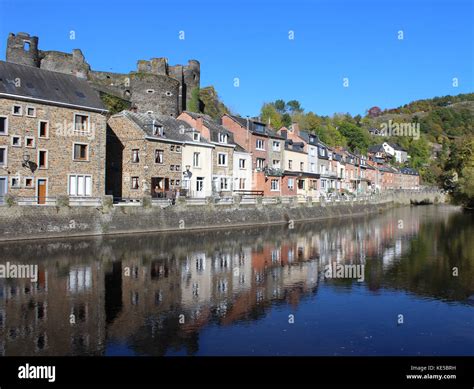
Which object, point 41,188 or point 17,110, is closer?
point 17,110

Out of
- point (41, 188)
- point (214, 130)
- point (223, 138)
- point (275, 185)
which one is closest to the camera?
point (41, 188)

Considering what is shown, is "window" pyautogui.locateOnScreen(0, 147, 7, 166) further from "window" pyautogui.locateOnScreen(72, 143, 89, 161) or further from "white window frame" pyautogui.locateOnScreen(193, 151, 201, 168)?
"white window frame" pyautogui.locateOnScreen(193, 151, 201, 168)

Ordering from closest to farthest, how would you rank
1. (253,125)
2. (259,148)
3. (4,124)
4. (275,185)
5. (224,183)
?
(4,124) → (224,183) → (253,125) → (259,148) → (275,185)

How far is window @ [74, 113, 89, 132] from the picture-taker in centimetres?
4025

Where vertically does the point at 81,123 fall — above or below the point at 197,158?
above

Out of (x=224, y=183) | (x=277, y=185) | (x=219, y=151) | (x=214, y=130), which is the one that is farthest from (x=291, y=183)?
(x=214, y=130)

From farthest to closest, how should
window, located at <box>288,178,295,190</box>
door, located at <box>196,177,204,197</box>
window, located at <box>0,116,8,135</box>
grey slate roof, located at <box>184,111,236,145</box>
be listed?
window, located at <box>288,178,295,190</box>, grey slate roof, located at <box>184,111,236,145</box>, door, located at <box>196,177,204,197</box>, window, located at <box>0,116,8,135</box>

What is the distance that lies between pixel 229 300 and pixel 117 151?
3221 cm

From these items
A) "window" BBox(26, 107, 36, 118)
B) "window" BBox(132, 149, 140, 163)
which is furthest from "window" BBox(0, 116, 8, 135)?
"window" BBox(132, 149, 140, 163)

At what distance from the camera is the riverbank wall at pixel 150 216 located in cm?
3098

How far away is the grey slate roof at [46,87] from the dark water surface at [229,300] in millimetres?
12746

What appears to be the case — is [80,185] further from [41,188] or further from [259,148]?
[259,148]

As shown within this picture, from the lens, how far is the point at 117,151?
4759cm
